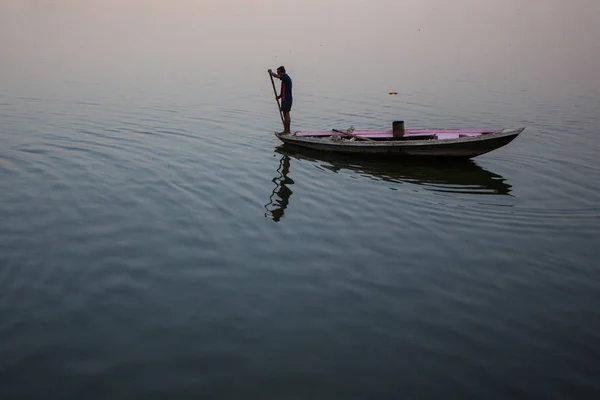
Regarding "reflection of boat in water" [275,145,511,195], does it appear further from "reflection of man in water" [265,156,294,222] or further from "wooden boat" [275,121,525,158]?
"reflection of man in water" [265,156,294,222]

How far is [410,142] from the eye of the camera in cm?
1516

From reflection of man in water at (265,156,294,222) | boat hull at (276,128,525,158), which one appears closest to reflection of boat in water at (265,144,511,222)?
reflection of man in water at (265,156,294,222)

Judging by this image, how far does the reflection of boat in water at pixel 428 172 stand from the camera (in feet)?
44.9

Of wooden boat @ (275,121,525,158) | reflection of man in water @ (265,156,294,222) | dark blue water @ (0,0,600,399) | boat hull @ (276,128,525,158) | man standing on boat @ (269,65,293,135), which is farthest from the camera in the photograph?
man standing on boat @ (269,65,293,135)

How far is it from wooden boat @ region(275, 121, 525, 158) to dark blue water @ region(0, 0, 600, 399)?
1.53ft

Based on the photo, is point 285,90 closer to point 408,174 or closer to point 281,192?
point 408,174

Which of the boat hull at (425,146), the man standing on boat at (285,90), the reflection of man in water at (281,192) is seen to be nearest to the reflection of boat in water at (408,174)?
the reflection of man in water at (281,192)

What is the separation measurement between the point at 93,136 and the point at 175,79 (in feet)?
40.0

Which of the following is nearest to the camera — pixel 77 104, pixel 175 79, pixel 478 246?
pixel 478 246

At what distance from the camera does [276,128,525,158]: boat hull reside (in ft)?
48.0

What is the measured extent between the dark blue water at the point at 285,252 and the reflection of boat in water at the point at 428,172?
91mm

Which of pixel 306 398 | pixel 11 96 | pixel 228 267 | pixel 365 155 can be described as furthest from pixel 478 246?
pixel 11 96

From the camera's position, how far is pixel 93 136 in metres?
17.5

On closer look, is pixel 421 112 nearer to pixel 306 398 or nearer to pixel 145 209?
pixel 145 209
